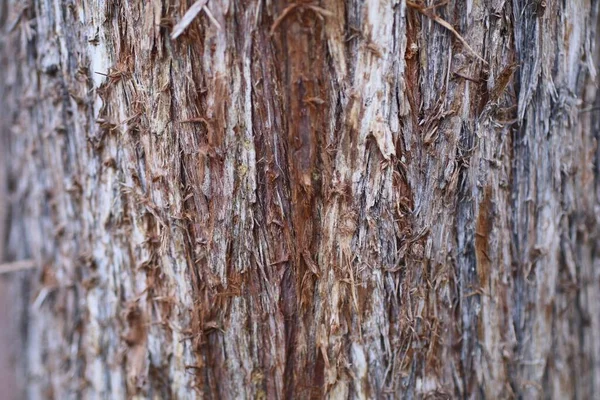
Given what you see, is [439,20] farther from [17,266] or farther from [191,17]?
[17,266]

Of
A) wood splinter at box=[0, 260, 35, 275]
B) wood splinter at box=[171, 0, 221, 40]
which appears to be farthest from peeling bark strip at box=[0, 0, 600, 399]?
wood splinter at box=[0, 260, 35, 275]

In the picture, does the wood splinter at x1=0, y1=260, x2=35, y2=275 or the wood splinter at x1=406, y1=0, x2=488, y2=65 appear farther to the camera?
the wood splinter at x1=0, y1=260, x2=35, y2=275

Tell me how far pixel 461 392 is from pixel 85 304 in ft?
3.01

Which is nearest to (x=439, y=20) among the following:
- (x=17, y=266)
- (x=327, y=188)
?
(x=327, y=188)

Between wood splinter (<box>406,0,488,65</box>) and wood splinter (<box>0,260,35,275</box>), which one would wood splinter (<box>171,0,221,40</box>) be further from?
wood splinter (<box>0,260,35,275</box>)

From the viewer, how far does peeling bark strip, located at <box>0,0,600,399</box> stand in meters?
0.79

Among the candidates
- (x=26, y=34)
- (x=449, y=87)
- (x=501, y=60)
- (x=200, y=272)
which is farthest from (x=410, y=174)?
(x=26, y=34)

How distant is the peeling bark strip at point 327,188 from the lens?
0.79m

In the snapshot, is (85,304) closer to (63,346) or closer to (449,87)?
(63,346)

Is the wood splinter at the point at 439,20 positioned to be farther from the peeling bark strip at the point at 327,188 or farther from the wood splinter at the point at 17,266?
the wood splinter at the point at 17,266

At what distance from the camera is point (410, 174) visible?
83 centimetres

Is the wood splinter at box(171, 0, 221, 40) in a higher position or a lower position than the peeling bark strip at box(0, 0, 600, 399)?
higher

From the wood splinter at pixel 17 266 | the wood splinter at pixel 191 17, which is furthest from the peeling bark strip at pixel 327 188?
the wood splinter at pixel 17 266

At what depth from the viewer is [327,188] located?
826 millimetres
